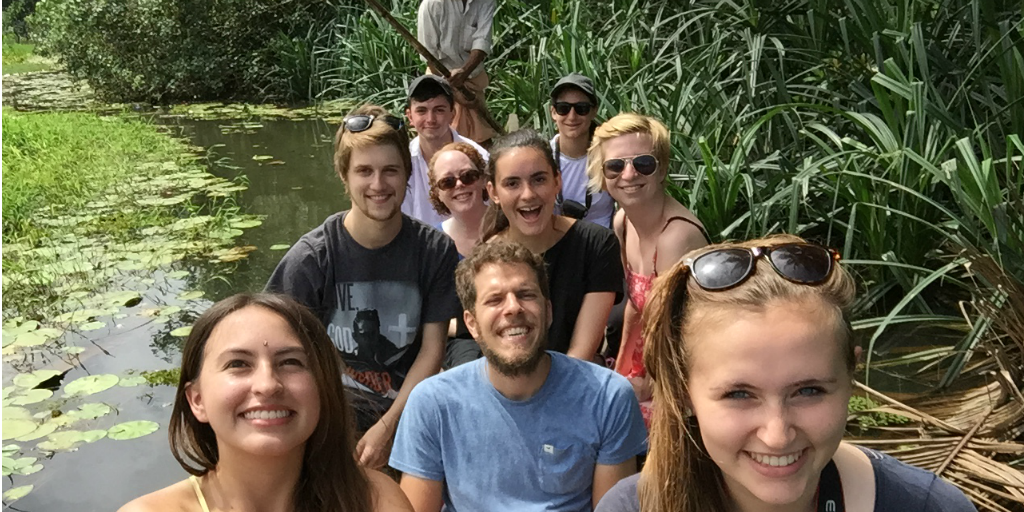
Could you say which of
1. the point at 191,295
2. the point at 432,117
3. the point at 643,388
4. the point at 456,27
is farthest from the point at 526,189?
the point at 456,27

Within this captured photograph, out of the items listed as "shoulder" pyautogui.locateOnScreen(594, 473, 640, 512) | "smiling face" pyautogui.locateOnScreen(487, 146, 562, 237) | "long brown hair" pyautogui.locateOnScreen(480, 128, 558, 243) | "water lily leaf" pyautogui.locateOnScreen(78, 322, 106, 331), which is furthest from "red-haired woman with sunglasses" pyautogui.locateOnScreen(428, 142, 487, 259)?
"shoulder" pyautogui.locateOnScreen(594, 473, 640, 512)

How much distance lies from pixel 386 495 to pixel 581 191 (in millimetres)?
2106

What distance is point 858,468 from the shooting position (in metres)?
1.31

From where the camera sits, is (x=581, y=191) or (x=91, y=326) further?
(x=91, y=326)

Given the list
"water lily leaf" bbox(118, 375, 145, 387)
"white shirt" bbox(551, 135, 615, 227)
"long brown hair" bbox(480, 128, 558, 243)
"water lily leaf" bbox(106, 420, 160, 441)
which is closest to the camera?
"long brown hair" bbox(480, 128, 558, 243)

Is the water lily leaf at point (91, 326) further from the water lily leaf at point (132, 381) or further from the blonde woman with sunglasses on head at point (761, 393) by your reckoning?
the blonde woman with sunglasses on head at point (761, 393)

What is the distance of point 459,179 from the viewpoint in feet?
10.7

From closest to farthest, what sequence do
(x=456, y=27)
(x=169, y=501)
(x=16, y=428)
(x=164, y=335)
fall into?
(x=169, y=501), (x=16, y=428), (x=164, y=335), (x=456, y=27)

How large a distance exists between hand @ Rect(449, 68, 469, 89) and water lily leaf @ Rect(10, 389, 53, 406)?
10.00ft

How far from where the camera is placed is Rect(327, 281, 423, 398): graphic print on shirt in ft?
9.09

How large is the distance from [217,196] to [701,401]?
19.1ft

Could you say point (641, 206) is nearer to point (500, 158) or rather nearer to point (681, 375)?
point (500, 158)

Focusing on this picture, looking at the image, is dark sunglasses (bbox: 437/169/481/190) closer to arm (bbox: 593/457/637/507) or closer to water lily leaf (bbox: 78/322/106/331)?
arm (bbox: 593/457/637/507)

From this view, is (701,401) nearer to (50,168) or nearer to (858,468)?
(858,468)
